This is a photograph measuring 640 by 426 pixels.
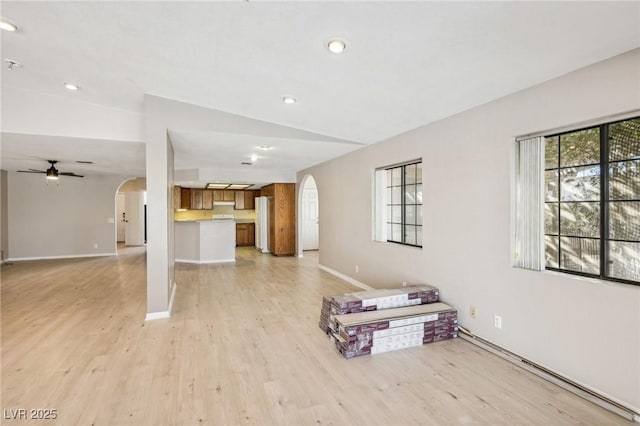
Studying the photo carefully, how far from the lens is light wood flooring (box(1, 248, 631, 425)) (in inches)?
84.0

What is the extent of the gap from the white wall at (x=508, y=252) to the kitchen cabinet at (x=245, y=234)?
7697mm

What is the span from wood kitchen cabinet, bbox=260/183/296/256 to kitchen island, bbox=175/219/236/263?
1.35 meters

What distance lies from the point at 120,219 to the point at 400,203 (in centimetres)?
1184

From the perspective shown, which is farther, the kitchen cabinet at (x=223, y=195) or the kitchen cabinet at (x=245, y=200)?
the kitchen cabinet at (x=245, y=200)

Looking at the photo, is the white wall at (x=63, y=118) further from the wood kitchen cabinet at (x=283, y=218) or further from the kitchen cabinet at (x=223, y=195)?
the kitchen cabinet at (x=223, y=195)

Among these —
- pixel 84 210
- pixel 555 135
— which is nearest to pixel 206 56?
pixel 555 135

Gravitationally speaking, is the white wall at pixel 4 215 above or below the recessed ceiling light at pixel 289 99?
below

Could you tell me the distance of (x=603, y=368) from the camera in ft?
7.39

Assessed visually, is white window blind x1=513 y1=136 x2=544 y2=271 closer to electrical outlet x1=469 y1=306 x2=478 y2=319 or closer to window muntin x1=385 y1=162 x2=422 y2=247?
electrical outlet x1=469 y1=306 x2=478 y2=319

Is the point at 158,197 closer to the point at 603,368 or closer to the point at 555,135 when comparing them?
the point at 555,135

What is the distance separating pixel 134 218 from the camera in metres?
11.7

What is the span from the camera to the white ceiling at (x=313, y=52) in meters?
1.97

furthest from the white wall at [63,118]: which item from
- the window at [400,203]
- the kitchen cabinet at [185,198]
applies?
the kitchen cabinet at [185,198]

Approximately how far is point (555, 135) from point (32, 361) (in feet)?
16.4
